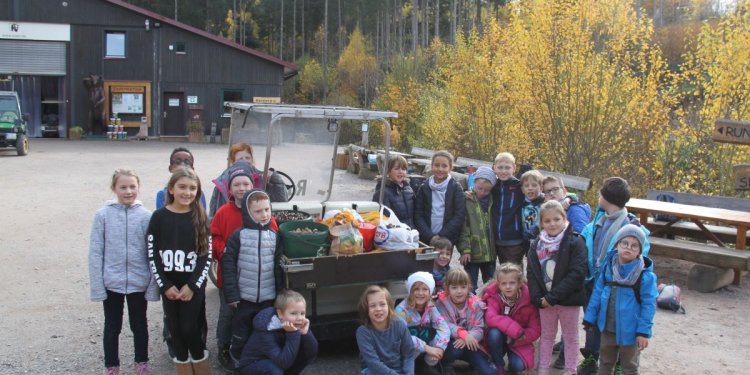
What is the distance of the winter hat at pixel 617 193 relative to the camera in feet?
18.6

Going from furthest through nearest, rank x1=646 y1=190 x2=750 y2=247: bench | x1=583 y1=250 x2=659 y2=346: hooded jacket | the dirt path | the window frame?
1. the window frame
2. x1=646 y1=190 x2=750 y2=247: bench
3. the dirt path
4. x1=583 y1=250 x2=659 y2=346: hooded jacket

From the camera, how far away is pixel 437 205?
6.78 metres

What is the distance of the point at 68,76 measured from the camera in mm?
34094

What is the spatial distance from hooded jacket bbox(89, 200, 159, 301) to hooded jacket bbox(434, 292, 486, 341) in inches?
87.4

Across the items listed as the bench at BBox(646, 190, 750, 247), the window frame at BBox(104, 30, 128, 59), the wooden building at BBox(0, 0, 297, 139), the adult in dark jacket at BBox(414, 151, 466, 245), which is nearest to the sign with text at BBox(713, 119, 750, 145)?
the bench at BBox(646, 190, 750, 247)

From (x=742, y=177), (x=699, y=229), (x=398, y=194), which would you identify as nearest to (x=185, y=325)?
(x=398, y=194)

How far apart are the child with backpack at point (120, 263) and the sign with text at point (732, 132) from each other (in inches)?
262

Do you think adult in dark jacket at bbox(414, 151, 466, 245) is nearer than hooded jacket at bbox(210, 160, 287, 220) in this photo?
No

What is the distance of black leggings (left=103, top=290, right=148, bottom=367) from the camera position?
A: 5191 mm

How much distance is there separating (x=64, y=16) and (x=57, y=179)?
18.8 metres

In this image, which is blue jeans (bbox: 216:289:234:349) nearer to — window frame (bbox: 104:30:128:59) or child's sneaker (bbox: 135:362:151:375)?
child's sneaker (bbox: 135:362:151:375)

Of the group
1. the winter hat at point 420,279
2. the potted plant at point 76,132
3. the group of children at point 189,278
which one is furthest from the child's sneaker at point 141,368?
the potted plant at point 76,132

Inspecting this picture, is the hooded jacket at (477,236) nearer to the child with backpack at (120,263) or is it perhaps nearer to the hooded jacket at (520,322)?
the hooded jacket at (520,322)

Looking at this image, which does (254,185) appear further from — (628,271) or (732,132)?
(732,132)
